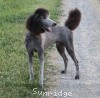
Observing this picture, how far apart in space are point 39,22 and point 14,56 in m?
2.30

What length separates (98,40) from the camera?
1157 centimetres

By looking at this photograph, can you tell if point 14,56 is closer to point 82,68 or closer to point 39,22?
point 82,68

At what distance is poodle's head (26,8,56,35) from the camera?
6.98 metres

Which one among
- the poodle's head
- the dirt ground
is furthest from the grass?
the poodle's head

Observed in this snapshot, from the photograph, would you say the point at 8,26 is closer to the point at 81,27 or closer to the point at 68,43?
the point at 81,27

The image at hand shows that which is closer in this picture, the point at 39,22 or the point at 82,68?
the point at 39,22

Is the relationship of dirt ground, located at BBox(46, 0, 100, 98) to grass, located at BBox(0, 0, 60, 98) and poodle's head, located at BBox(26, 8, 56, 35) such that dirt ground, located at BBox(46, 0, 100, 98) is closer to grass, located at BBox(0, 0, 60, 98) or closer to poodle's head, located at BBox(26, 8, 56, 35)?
grass, located at BBox(0, 0, 60, 98)

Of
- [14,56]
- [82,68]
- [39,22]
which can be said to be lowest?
[82,68]

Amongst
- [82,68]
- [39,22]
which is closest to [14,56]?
[82,68]

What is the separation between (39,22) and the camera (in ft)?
23.0

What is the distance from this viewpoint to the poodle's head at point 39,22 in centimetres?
698

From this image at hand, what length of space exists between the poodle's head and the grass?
1.01m

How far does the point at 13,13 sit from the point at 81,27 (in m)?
2.62

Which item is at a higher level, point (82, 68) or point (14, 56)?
point (14, 56)
